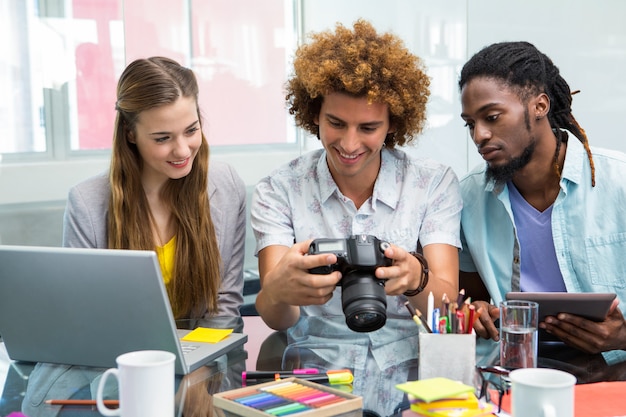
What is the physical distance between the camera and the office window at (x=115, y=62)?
298cm

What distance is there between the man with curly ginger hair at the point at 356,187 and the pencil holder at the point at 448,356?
13.9 inches

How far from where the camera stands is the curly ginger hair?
1870 mm

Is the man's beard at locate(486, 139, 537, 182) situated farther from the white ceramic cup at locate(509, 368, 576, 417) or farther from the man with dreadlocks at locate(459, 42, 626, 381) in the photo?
the white ceramic cup at locate(509, 368, 576, 417)

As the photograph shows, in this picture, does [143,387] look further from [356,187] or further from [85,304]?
[356,187]

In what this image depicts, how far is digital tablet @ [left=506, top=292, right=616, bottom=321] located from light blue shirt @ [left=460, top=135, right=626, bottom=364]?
1.22 feet

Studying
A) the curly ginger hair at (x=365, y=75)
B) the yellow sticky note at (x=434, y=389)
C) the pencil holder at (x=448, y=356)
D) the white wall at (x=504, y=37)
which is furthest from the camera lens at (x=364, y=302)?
the white wall at (x=504, y=37)

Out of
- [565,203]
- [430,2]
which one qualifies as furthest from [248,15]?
[565,203]

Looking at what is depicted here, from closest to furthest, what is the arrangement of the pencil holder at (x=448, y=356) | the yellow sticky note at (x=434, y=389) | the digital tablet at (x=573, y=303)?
the yellow sticky note at (x=434, y=389) → the pencil holder at (x=448, y=356) → the digital tablet at (x=573, y=303)

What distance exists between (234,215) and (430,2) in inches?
83.7

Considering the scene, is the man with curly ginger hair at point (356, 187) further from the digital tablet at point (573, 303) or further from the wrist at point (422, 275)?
the digital tablet at point (573, 303)

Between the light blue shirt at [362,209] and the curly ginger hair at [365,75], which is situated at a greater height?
the curly ginger hair at [365,75]

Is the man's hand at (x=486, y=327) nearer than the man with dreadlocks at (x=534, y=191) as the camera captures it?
Yes

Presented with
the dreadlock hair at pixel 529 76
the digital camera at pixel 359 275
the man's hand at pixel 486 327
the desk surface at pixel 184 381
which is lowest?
the desk surface at pixel 184 381

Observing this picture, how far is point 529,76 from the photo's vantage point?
196cm
